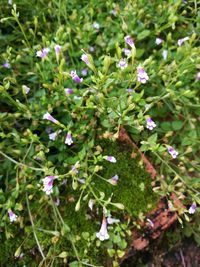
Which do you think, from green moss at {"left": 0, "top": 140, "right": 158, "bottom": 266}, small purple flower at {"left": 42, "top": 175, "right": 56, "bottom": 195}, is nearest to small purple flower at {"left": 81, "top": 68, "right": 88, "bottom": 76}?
green moss at {"left": 0, "top": 140, "right": 158, "bottom": 266}

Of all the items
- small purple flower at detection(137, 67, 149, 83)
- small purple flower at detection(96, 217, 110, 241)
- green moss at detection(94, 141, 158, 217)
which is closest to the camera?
small purple flower at detection(137, 67, 149, 83)

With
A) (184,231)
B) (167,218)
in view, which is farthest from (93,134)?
(184,231)

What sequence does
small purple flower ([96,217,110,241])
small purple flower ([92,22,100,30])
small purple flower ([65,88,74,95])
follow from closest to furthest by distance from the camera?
small purple flower ([96,217,110,241]) < small purple flower ([65,88,74,95]) < small purple flower ([92,22,100,30])

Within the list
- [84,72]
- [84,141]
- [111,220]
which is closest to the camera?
[111,220]

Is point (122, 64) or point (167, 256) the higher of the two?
point (122, 64)

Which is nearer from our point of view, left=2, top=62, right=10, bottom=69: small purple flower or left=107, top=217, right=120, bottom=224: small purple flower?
left=107, top=217, right=120, bottom=224: small purple flower

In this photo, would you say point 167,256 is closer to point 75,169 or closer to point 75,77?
point 75,169

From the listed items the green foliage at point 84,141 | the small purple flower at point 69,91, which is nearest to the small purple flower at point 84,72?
the green foliage at point 84,141

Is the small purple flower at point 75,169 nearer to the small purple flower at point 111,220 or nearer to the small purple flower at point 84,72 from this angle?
the small purple flower at point 111,220

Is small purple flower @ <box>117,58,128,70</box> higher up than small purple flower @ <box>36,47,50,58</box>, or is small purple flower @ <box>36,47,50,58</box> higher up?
small purple flower @ <box>117,58,128,70</box>

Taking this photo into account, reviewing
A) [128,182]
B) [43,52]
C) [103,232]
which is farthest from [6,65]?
[103,232]

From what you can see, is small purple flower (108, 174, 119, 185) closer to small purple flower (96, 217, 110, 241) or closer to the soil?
small purple flower (96, 217, 110, 241)

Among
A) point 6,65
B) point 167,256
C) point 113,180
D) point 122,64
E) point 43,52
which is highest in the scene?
point 122,64
